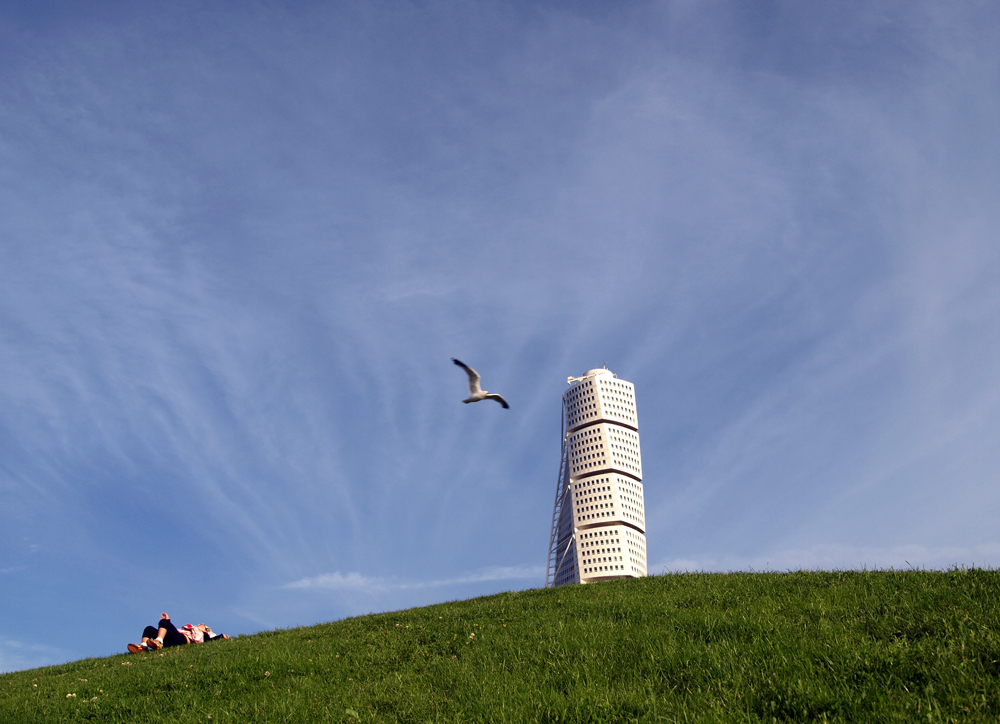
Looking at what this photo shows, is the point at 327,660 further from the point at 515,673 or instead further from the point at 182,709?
the point at 515,673

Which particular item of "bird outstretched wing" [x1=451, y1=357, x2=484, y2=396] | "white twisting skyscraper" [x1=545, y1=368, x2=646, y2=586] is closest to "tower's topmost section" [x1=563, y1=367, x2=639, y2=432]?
"white twisting skyscraper" [x1=545, y1=368, x2=646, y2=586]

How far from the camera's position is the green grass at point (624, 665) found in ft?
28.3

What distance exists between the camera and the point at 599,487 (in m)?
157

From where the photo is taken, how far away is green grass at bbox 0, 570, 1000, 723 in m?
8.62

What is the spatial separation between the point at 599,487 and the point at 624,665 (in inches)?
5895

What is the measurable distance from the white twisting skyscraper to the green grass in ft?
457

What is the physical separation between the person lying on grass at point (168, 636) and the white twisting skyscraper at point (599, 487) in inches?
5286

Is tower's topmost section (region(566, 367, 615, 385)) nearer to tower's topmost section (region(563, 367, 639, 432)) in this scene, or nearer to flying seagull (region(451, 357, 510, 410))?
tower's topmost section (region(563, 367, 639, 432))

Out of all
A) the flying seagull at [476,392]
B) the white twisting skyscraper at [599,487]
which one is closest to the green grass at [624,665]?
the flying seagull at [476,392]

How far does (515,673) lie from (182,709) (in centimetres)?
638

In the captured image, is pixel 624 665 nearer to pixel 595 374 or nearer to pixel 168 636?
pixel 168 636

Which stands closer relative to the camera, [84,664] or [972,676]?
[972,676]

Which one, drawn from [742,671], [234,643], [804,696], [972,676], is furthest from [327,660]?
[972,676]

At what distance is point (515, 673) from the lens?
11.5 m
